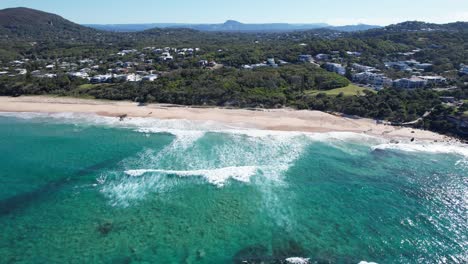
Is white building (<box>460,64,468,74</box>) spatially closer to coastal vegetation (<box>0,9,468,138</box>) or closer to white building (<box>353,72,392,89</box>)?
coastal vegetation (<box>0,9,468,138</box>)

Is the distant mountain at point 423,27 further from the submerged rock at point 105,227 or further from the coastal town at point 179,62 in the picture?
the submerged rock at point 105,227

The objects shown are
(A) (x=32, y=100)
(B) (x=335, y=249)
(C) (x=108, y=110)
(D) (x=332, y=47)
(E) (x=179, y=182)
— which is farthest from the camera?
(D) (x=332, y=47)

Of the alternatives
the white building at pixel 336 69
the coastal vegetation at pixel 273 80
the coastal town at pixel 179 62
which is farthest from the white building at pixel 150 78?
the white building at pixel 336 69

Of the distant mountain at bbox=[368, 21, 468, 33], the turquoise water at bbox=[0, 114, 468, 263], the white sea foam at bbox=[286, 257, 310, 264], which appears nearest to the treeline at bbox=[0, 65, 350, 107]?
the turquoise water at bbox=[0, 114, 468, 263]

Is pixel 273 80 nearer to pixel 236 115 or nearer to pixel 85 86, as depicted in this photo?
pixel 236 115

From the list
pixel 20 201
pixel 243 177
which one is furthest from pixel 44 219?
pixel 243 177

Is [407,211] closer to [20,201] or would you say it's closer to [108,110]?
[20,201]
